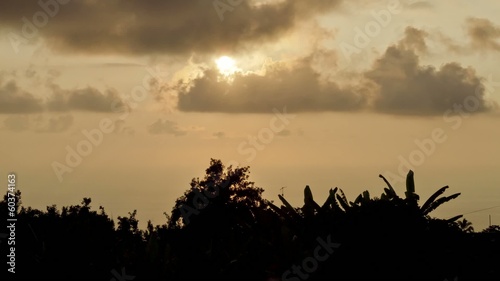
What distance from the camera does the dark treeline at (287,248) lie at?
8906 mm

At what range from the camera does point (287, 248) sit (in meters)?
9.39

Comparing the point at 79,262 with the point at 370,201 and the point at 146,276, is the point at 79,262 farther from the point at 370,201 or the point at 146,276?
the point at 370,201

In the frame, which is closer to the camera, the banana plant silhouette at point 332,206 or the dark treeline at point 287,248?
the dark treeline at point 287,248

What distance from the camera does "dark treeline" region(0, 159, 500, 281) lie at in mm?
8906

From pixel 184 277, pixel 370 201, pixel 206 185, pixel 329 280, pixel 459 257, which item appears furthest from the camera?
pixel 206 185

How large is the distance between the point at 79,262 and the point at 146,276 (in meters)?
0.73

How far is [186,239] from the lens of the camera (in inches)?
391

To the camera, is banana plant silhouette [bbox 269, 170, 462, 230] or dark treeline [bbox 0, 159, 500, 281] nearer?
dark treeline [bbox 0, 159, 500, 281]

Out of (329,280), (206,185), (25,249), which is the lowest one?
(329,280)

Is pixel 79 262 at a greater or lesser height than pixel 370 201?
lesser

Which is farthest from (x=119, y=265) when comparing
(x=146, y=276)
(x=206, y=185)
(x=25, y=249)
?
(x=206, y=185)

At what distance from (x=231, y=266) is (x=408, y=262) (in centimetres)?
227

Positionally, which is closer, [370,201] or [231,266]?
[231,266]

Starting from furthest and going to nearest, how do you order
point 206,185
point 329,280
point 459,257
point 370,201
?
point 206,185, point 370,201, point 459,257, point 329,280
